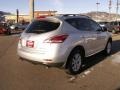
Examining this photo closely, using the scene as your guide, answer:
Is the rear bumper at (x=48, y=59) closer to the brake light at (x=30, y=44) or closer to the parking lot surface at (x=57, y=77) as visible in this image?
the brake light at (x=30, y=44)

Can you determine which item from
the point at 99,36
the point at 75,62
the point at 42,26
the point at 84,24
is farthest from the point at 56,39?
the point at 99,36

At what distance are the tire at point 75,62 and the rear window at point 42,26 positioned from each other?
94 centimetres

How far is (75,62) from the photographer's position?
7.73 meters

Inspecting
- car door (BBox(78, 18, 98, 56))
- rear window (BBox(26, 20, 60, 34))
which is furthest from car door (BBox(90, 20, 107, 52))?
rear window (BBox(26, 20, 60, 34))

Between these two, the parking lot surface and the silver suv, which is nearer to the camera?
the parking lot surface

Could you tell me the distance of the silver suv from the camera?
7.01 m

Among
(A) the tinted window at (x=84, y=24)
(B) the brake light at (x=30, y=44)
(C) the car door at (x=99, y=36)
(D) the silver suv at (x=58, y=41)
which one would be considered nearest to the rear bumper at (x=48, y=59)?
(D) the silver suv at (x=58, y=41)

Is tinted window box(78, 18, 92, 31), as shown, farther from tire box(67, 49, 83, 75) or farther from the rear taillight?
the rear taillight

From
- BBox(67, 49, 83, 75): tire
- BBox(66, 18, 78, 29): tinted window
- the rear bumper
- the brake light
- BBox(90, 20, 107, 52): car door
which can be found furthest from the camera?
BBox(90, 20, 107, 52): car door

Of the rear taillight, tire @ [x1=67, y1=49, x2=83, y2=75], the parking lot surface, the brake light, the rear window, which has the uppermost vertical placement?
the rear window

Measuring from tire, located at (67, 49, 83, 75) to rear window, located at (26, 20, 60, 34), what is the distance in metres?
0.94

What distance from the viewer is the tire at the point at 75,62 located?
7.47 m

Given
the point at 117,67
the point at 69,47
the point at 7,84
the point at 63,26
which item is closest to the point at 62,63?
the point at 69,47

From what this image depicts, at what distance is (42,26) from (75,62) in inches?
57.9
